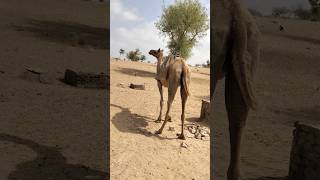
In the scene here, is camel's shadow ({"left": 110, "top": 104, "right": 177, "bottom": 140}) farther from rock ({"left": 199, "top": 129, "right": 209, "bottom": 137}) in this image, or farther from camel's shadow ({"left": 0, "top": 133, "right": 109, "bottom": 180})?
camel's shadow ({"left": 0, "top": 133, "right": 109, "bottom": 180})

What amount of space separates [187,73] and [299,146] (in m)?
3.29

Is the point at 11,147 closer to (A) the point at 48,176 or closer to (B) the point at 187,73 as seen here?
(A) the point at 48,176

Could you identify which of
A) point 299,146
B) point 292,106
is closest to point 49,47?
point 292,106

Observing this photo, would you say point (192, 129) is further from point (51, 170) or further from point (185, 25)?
point (185, 25)

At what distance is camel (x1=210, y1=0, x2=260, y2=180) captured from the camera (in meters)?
3.69

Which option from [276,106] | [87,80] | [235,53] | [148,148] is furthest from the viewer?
[276,106]

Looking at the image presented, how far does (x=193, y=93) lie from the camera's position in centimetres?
1589

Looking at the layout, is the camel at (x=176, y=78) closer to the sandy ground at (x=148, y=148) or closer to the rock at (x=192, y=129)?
the sandy ground at (x=148, y=148)

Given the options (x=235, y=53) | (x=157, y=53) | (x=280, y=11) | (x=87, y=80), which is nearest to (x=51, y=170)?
(x=235, y=53)

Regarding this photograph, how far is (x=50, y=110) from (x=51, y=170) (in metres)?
3.60

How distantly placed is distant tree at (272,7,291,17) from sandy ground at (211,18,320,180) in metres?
5.20

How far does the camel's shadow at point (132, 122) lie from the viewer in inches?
338

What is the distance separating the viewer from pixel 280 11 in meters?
34.7

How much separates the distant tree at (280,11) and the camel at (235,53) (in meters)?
30.4
